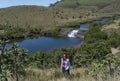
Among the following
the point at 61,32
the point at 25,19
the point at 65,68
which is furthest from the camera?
the point at 25,19

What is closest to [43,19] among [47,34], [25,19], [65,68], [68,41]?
[25,19]

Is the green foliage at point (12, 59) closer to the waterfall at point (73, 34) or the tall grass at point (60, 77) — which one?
the tall grass at point (60, 77)

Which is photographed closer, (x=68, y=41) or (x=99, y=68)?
(x=99, y=68)

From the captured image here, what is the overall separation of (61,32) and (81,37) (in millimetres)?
19311

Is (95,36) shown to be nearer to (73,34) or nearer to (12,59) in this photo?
(73,34)

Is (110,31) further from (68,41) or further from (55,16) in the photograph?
(55,16)

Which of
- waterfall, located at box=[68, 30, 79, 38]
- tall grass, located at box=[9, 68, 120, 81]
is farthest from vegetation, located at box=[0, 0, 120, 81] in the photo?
waterfall, located at box=[68, 30, 79, 38]

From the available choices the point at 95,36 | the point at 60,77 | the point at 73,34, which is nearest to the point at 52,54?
the point at 60,77

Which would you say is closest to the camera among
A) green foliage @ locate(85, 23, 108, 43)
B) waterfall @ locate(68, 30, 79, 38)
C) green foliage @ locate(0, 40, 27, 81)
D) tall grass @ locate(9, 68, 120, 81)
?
tall grass @ locate(9, 68, 120, 81)

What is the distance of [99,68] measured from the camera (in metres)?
10.9

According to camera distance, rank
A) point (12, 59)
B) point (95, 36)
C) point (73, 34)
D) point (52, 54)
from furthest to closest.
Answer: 1. point (73, 34)
2. point (95, 36)
3. point (52, 54)
4. point (12, 59)

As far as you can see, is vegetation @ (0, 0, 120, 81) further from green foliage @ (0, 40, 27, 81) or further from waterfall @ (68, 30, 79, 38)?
waterfall @ (68, 30, 79, 38)

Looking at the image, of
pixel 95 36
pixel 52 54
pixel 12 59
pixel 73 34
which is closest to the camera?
pixel 12 59

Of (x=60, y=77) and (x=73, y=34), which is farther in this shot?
(x=73, y=34)
